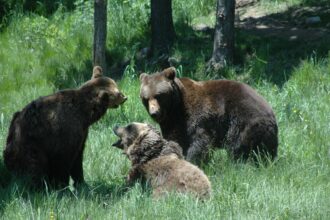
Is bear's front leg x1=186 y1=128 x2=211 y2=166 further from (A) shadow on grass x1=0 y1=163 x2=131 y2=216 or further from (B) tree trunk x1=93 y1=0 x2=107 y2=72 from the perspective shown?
(B) tree trunk x1=93 y1=0 x2=107 y2=72

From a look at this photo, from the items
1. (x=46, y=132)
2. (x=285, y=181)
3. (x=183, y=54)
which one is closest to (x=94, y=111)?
(x=46, y=132)

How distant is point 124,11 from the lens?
1541 cm

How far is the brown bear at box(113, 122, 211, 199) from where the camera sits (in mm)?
6656

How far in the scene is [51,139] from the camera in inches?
284

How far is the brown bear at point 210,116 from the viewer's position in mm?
8000

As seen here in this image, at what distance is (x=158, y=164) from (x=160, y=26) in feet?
22.3

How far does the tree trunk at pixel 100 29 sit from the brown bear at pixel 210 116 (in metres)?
3.18

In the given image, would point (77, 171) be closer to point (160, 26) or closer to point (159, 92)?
point (159, 92)

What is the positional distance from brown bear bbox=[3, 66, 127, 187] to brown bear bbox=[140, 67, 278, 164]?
38.8 inches

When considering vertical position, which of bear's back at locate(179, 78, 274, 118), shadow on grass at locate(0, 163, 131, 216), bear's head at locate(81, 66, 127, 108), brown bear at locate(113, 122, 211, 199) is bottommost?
shadow on grass at locate(0, 163, 131, 216)

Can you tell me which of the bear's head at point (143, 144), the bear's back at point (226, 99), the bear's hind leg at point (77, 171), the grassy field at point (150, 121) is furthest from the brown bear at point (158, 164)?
the bear's back at point (226, 99)

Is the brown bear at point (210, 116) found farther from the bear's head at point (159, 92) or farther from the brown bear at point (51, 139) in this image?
the brown bear at point (51, 139)

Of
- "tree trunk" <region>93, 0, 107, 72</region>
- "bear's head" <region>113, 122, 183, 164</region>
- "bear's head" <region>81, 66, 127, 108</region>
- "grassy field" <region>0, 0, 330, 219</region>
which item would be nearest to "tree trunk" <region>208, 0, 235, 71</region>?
"grassy field" <region>0, 0, 330, 219</region>

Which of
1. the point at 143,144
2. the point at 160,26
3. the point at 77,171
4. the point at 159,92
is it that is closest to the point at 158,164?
the point at 143,144
